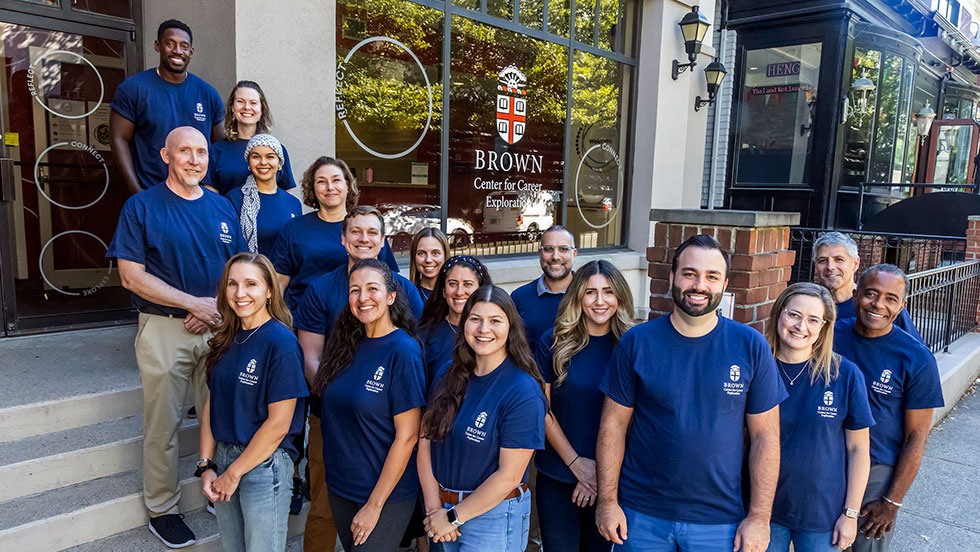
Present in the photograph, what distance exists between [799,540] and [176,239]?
2848mm

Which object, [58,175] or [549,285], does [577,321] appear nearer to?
[549,285]

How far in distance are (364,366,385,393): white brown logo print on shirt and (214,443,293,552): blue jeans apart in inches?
17.2

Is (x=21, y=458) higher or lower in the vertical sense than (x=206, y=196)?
lower

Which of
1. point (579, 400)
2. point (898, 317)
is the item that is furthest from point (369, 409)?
point (898, 317)

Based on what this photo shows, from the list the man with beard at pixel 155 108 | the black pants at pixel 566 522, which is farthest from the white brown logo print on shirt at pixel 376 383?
the man with beard at pixel 155 108

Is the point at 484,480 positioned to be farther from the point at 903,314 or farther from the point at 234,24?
the point at 234,24

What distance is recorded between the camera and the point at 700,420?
2.07m

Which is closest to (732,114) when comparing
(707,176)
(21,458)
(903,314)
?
(707,176)

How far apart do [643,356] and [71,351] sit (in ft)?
11.7

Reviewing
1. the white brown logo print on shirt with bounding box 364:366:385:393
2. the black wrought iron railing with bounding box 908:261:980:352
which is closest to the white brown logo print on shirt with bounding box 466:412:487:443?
the white brown logo print on shirt with bounding box 364:366:385:393

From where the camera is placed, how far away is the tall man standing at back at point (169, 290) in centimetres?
271

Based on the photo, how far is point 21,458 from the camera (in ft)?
9.30

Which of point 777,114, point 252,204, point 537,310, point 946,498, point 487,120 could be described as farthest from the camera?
point 777,114

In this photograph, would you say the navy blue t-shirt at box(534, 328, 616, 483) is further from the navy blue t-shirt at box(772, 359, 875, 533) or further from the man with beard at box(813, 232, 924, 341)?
the man with beard at box(813, 232, 924, 341)
